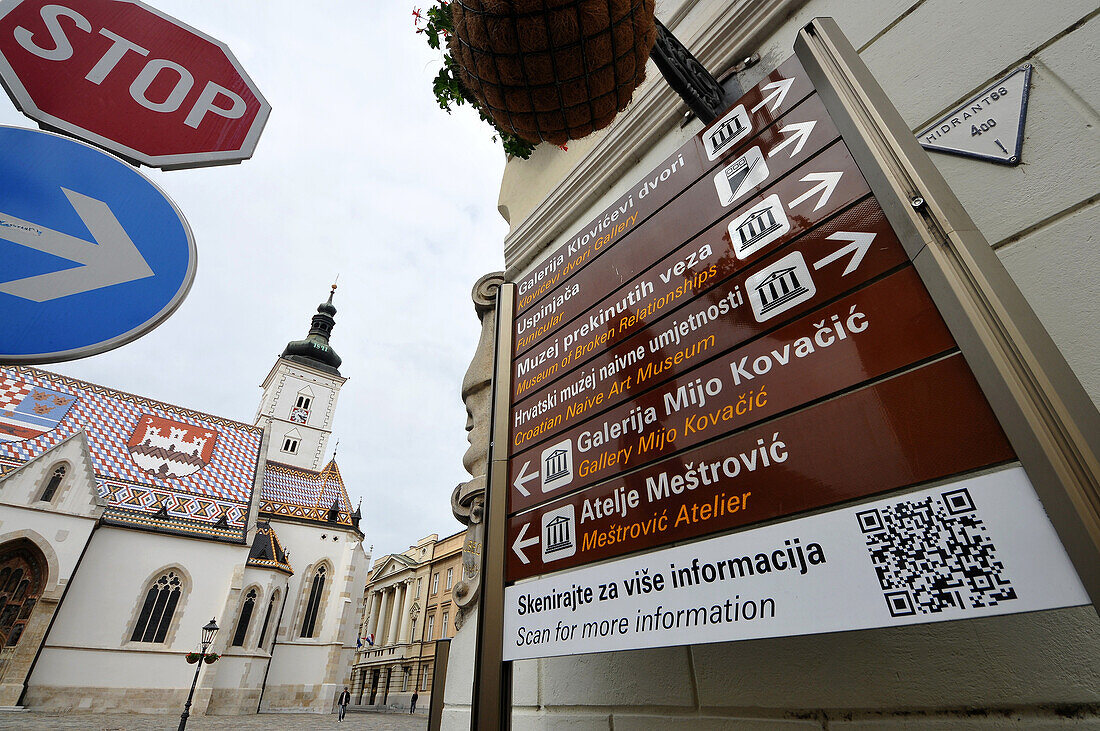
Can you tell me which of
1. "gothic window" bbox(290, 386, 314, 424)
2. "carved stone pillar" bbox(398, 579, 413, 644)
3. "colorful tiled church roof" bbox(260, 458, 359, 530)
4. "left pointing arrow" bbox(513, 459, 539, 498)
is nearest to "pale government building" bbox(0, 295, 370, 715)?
"colorful tiled church roof" bbox(260, 458, 359, 530)

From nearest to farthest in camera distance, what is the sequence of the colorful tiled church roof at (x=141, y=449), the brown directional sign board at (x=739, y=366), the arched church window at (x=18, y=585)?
the brown directional sign board at (x=739, y=366)
the arched church window at (x=18, y=585)
the colorful tiled church roof at (x=141, y=449)

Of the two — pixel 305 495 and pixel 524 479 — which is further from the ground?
pixel 305 495

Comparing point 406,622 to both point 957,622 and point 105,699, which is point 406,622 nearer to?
point 105,699

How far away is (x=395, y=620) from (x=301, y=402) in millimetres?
18289

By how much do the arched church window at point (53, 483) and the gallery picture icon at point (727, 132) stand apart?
86.9 feet

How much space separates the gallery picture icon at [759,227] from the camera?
1298 mm

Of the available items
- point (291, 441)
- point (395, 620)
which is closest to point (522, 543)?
point (291, 441)

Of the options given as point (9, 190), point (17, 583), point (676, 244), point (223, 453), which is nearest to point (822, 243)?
point (676, 244)

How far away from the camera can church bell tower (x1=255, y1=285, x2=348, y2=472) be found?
36469 mm

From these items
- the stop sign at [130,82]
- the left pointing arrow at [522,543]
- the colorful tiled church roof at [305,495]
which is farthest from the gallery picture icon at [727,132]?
the colorful tiled church roof at [305,495]

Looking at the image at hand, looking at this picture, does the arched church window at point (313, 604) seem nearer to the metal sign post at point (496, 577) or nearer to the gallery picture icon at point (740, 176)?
the metal sign post at point (496, 577)

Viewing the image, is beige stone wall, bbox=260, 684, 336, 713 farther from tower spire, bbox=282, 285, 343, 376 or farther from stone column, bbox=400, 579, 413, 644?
tower spire, bbox=282, 285, 343, 376

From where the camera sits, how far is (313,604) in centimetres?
2700

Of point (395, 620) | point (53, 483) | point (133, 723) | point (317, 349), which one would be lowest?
point (133, 723)
